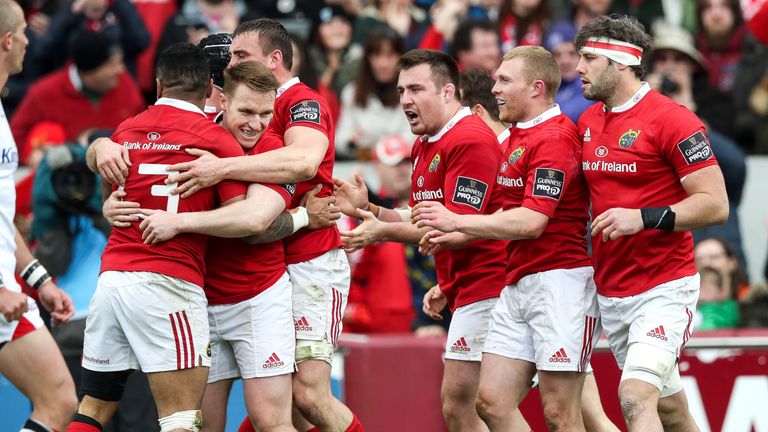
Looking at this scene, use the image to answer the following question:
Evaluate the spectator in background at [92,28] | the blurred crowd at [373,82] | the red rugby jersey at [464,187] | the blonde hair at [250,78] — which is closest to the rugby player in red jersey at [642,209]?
the red rugby jersey at [464,187]

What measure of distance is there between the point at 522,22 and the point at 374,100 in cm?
169

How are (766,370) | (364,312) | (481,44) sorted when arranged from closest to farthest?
1. (766,370)
2. (364,312)
3. (481,44)

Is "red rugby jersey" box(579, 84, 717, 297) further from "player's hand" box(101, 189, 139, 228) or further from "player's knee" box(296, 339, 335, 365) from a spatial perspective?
"player's hand" box(101, 189, 139, 228)

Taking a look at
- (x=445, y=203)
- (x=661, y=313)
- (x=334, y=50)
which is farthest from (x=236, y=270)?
(x=334, y=50)

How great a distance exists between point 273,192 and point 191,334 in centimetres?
94

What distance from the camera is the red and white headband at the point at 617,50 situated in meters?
8.31

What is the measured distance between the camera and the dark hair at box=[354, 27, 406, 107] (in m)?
13.4

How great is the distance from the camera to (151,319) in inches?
303

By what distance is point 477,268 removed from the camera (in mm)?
8867

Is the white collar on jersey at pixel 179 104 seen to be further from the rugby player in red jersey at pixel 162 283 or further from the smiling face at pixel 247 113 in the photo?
the smiling face at pixel 247 113

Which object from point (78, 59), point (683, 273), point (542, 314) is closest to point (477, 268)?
point (542, 314)

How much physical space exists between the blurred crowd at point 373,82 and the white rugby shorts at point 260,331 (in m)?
2.76

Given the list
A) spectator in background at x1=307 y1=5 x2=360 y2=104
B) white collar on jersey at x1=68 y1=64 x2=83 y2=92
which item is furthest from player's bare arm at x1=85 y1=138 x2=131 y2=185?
spectator in background at x1=307 y1=5 x2=360 y2=104

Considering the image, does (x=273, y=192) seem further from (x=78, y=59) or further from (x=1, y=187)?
(x=78, y=59)
